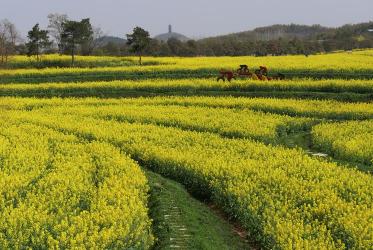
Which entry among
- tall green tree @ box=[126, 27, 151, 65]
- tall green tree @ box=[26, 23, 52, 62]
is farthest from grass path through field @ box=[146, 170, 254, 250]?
tall green tree @ box=[26, 23, 52, 62]

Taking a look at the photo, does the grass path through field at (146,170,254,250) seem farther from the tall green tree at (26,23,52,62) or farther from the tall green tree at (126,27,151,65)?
the tall green tree at (26,23,52,62)

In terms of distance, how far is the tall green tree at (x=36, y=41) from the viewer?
2425 inches

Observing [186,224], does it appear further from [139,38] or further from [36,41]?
[36,41]

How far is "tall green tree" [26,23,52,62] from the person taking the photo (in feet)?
202

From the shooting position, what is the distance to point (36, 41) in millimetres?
62094

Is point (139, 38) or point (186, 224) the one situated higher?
point (139, 38)

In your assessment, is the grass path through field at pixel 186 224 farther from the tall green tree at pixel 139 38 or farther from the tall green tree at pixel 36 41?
the tall green tree at pixel 36 41

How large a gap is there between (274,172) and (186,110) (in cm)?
1301

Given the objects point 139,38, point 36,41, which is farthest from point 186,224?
point 36,41

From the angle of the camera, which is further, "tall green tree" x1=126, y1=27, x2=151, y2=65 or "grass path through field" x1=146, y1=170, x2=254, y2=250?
"tall green tree" x1=126, y1=27, x2=151, y2=65

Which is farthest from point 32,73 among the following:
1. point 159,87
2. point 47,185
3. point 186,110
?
point 47,185

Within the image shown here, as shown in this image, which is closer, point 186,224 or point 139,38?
Answer: point 186,224

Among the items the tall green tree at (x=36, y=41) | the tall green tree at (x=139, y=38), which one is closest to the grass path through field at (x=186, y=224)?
the tall green tree at (x=139, y=38)

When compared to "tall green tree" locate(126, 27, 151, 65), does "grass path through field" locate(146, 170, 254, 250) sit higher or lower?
lower
